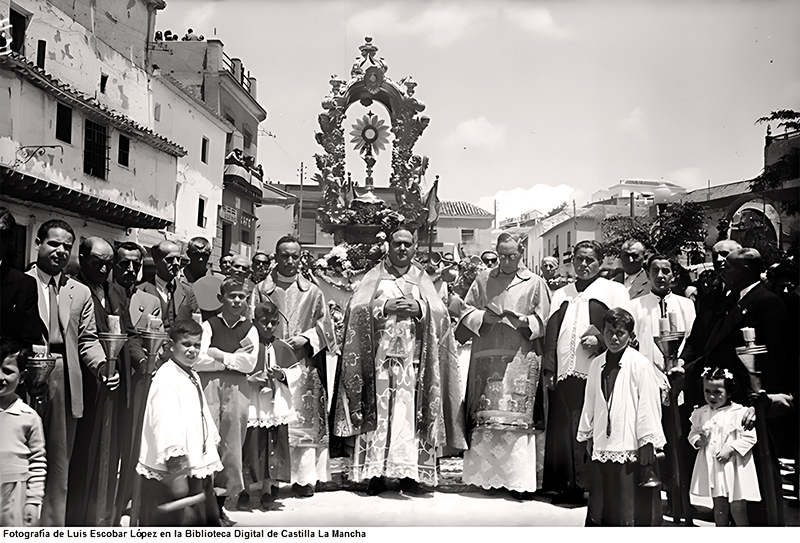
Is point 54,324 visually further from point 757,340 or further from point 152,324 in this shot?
point 757,340

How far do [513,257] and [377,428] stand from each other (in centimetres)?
167

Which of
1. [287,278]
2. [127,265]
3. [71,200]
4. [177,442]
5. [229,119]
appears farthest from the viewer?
[229,119]

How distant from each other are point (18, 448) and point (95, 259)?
1.18 m

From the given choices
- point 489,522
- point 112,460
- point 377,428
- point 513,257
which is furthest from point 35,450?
point 513,257

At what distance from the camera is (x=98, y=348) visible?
430 cm

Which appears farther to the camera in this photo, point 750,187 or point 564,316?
point 750,187

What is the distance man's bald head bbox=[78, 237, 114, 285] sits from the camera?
14.5 feet

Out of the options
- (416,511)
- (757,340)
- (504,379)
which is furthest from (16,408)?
(757,340)

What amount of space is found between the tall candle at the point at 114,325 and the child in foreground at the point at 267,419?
2.87ft

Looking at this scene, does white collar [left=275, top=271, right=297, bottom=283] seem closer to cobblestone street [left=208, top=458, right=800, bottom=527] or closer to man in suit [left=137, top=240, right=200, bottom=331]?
man in suit [left=137, top=240, right=200, bottom=331]

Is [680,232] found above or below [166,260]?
above

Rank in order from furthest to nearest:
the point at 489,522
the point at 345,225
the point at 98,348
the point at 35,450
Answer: the point at 345,225
the point at 489,522
the point at 98,348
the point at 35,450

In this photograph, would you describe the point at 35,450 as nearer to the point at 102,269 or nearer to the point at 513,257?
the point at 102,269

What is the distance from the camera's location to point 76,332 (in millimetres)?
4242
